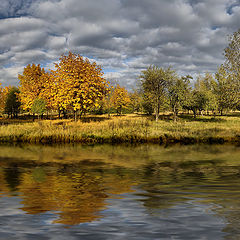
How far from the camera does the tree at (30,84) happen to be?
2028 inches

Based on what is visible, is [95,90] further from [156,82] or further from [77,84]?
[156,82]

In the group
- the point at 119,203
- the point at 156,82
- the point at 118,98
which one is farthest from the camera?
the point at 118,98

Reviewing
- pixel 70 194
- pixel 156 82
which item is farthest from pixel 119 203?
pixel 156 82

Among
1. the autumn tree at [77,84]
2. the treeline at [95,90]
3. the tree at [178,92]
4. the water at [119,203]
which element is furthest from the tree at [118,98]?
the water at [119,203]

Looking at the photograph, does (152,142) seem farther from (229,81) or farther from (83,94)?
(229,81)

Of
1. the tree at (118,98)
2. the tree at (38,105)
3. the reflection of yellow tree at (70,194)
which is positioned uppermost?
the tree at (118,98)

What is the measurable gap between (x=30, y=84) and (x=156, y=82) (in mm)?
25875

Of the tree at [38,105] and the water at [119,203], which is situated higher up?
the tree at [38,105]

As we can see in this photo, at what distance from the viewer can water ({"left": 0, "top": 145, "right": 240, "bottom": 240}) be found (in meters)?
5.09

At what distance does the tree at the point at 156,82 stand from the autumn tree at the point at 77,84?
14.2 metres

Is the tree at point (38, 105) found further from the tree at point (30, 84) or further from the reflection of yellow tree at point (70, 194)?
the reflection of yellow tree at point (70, 194)

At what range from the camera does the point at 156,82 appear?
4916cm

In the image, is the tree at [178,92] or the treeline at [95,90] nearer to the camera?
the treeline at [95,90]

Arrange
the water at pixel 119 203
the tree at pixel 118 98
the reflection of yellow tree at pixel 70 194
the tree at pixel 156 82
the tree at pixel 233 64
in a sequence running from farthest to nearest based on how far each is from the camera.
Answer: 1. the tree at pixel 118 98
2. the tree at pixel 156 82
3. the tree at pixel 233 64
4. the reflection of yellow tree at pixel 70 194
5. the water at pixel 119 203
